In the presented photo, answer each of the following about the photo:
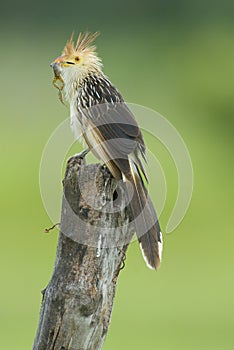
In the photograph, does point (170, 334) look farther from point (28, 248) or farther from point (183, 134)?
point (183, 134)

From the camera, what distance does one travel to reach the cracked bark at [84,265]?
354cm

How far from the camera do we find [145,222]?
147 inches

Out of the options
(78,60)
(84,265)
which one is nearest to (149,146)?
(78,60)

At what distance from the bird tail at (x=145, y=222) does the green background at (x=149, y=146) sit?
3171mm

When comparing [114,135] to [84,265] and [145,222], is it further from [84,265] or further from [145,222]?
[84,265]

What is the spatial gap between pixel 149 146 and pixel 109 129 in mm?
6789

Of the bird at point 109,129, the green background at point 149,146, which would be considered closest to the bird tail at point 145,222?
the bird at point 109,129

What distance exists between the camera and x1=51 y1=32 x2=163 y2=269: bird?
373 cm

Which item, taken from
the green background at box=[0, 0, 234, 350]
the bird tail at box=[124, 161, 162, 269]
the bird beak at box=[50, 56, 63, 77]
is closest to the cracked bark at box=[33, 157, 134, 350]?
the bird tail at box=[124, 161, 162, 269]

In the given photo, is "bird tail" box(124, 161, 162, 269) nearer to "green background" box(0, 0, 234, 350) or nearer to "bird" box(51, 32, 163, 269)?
"bird" box(51, 32, 163, 269)

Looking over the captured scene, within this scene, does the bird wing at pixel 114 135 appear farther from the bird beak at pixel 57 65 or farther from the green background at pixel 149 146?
the green background at pixel 149 146

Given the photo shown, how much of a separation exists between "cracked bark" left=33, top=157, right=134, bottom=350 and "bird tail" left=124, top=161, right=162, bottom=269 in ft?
0.17

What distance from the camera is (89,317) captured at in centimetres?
356

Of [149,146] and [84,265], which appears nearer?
A: [84,265]
